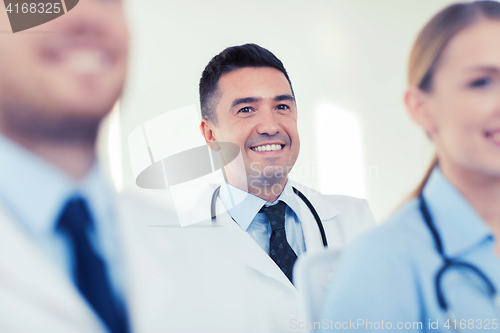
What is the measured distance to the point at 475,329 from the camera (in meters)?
0.60

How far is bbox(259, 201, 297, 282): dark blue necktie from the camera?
2.48 ft

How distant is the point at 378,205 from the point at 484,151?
216 millimetres

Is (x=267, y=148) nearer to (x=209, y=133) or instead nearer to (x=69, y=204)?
(x=209, y=133)

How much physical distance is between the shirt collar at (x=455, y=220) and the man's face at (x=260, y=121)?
307mm

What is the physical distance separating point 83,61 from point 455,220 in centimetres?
70

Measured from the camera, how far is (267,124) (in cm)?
81

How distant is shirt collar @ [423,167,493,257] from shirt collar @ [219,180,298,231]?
287 mm

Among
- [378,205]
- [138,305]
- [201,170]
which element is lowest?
[138,305]

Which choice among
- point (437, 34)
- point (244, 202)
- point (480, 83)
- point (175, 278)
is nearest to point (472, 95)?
point (480, 83)

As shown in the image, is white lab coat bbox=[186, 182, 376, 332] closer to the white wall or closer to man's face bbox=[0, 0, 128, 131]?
the white wall

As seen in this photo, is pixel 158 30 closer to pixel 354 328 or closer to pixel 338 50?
pixel 338 50

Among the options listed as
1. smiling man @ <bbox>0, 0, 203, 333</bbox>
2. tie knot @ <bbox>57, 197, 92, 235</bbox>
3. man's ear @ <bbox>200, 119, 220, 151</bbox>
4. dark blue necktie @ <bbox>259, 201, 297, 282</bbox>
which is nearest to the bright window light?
dark blue necktie @ <bbox>259, 201, 297, 282</bbox>

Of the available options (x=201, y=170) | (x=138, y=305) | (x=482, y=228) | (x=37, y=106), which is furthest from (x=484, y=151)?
(x=37, y=106)

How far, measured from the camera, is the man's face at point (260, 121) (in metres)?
0.81
